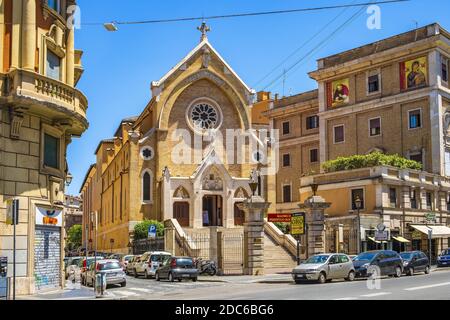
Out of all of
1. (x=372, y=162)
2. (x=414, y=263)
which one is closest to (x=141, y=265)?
(x=414, y=263)

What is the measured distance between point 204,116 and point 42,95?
122 ft

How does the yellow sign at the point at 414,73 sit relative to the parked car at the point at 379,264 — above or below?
above

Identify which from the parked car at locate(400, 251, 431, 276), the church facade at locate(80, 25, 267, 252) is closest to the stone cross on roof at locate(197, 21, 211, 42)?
the church facade at locate(80, 25, 267, 252)

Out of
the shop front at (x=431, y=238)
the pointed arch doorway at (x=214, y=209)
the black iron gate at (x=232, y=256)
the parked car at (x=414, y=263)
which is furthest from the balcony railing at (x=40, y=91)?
the pointed arch doorway at (x=214, y=209)

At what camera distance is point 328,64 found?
56.3 meters

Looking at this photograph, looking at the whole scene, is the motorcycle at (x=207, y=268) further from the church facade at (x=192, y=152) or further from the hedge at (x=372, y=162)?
the church facade at (x=192, y=152)

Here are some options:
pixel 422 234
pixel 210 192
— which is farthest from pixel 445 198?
pixel 210 192

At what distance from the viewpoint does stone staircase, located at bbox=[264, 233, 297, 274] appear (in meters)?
39.3

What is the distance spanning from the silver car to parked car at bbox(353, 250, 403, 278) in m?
0.82

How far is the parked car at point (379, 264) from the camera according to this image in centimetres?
2936

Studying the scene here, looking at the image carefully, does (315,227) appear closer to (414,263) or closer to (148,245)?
(414,263)

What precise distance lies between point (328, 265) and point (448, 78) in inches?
1079

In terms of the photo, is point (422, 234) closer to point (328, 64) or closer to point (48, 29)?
point (328, 64)

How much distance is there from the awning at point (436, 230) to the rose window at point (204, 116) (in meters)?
22.9
